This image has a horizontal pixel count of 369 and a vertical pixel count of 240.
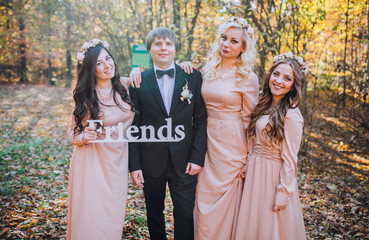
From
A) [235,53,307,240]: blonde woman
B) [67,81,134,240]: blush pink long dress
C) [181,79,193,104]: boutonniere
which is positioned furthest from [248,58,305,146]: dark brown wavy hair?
[67,81,134,240]: blush pink long dress

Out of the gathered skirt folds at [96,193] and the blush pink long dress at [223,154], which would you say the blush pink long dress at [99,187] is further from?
the blush pink long dress at [223,154]

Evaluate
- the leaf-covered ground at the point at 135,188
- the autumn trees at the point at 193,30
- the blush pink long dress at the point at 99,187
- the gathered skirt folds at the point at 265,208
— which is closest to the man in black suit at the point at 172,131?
the blush pink long dress at the point at 99,187

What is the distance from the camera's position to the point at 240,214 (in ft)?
9.52

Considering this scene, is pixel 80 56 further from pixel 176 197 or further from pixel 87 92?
pixel 176 197

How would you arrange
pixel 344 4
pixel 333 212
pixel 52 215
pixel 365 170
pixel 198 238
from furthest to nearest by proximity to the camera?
pixel 344 4 → pixel 365 170 → pixel 333 212 → pixel 52 215 → pixel 198 238

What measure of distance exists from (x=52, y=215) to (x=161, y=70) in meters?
2.87

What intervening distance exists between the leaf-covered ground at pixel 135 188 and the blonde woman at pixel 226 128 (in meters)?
1.19

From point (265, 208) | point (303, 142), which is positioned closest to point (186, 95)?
point (265, 208)

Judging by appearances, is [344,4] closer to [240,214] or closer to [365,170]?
[365,170]

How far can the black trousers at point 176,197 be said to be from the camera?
2961 mm

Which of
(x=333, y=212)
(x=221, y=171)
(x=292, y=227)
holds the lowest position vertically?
(x=333, y=212)

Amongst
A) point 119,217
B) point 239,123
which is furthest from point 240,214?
point 119,217

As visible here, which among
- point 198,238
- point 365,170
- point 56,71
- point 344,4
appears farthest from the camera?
point 56,71

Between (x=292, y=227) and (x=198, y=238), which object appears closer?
(x=292, y=227)
